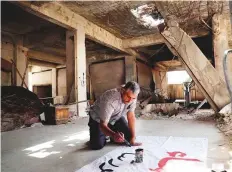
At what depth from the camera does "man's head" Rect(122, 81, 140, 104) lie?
7.38ft

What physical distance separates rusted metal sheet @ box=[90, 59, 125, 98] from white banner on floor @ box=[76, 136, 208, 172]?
22.6 ft

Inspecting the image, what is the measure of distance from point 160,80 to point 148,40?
5793 mm

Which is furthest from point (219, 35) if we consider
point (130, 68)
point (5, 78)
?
point (5, 78)

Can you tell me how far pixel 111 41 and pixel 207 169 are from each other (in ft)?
22.1

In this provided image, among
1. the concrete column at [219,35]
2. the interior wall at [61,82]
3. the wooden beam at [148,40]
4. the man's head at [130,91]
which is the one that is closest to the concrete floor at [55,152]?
the man's head at [130,91]

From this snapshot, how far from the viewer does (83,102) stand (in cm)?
628

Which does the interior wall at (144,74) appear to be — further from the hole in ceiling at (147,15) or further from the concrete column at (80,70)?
the concrete column at (80,70)

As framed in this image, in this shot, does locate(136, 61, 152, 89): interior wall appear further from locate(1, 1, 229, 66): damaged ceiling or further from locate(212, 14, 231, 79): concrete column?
locate(212, 14, 231, 79): concrete column

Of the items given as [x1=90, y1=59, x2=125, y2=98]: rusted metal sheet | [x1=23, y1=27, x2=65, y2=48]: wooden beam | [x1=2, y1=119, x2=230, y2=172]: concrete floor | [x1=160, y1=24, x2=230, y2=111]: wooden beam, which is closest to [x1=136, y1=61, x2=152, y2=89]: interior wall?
[x1=90, y1=59, x2=125, y2=98]: rusted metal sheet

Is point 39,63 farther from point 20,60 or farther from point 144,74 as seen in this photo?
point 144,74

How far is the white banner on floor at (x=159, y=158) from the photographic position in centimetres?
197

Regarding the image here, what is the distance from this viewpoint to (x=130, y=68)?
9.56 meters

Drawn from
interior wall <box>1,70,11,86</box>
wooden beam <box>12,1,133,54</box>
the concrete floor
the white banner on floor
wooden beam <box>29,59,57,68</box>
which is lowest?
the concrete floor

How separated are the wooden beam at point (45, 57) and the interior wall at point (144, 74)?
13.5ft
